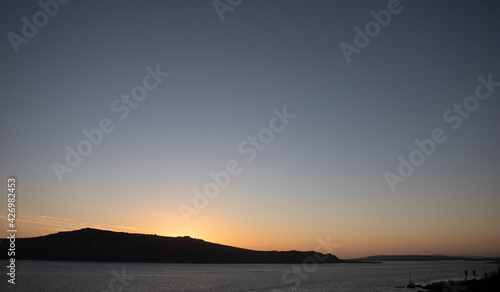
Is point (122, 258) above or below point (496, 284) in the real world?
below

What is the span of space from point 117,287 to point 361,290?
4581 cm

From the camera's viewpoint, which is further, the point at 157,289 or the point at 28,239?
the point at 28,239

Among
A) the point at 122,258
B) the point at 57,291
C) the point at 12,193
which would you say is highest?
the point at 12,193

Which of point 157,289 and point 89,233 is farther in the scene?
point 89,233

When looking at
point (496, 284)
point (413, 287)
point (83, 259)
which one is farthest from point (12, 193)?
point (83, 259)

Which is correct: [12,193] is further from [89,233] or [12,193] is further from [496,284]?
[89,233]

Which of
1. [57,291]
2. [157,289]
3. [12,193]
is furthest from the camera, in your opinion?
[157,289]

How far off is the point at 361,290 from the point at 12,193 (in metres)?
60.5

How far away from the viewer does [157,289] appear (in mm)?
63281

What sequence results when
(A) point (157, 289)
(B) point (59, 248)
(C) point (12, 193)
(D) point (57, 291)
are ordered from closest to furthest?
(C) point (12, 193) < (D) point (57, 291) < (A) point (157, 289) < (B) point (59, 248)

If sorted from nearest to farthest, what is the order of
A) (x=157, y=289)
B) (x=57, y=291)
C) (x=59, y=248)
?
1. (x=57, y=291)
2. (x=157, y=289)
3. (x=59, y=248)

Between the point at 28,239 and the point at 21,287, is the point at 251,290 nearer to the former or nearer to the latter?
the point at 21,287

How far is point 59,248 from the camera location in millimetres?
183000

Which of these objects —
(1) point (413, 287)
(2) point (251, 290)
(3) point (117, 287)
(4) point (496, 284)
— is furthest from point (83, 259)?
(4) point (496, 284)
